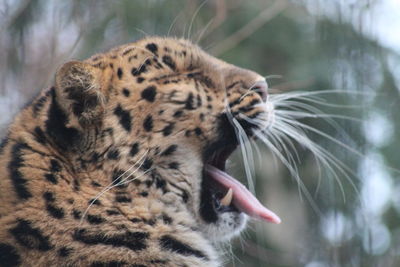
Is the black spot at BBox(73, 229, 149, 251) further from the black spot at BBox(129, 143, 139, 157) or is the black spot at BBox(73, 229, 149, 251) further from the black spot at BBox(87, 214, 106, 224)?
the black spot at BBox(129, 143, 139, 157)

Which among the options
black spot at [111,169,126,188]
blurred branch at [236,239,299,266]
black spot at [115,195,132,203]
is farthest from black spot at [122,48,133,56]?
blurred branch at [236,239,299,266]

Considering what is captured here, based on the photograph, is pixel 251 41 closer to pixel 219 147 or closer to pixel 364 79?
pixel 364 79


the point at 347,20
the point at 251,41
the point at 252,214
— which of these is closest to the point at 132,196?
the point at 252,214

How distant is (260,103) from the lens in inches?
161

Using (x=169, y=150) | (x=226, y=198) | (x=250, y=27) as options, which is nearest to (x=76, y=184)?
(x=169, y=150)

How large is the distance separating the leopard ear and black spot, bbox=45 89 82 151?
0.11ft

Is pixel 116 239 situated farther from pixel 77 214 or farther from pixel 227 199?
pixel 227 199

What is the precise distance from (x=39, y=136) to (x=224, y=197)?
115 cm

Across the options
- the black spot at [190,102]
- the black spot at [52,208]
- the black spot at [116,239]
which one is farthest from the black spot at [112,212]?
the black spot at [190,102]

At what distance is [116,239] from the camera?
11.8 ft

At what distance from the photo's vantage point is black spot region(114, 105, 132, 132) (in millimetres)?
3797

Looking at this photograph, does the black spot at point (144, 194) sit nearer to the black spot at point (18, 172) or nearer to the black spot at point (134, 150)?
the black spot at point (134, 150)

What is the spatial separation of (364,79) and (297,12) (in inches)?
91.0

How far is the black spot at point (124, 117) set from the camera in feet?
12.5
